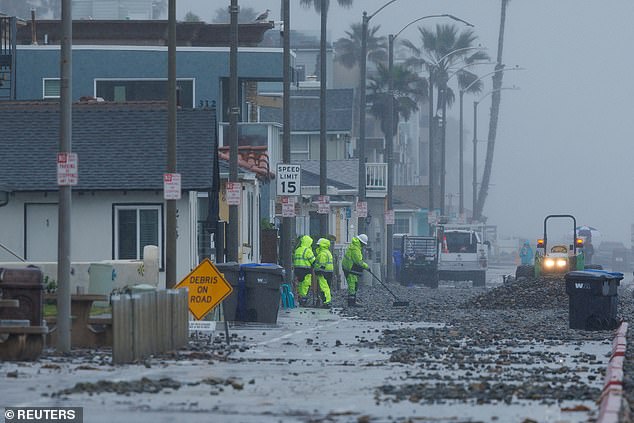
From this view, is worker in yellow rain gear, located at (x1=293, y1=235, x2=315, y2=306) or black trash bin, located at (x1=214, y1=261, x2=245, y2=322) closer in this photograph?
black trash bin, located at (x1=214, y1=261, x2=245, y2=322)

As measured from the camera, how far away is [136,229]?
35.5 meters

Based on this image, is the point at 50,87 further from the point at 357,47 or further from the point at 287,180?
the point at 357,47

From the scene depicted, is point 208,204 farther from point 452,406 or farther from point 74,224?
point 452,406

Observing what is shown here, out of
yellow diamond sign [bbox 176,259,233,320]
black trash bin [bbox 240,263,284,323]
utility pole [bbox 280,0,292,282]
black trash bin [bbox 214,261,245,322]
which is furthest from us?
utility pole [bbox 280,0,292,282]

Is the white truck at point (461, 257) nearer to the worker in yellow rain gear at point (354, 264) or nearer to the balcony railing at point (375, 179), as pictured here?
the balcony railing at point (375, 179)

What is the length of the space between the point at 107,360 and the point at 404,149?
111 meters

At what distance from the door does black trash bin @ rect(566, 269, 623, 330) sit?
467 inches

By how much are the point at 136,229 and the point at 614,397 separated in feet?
70.3

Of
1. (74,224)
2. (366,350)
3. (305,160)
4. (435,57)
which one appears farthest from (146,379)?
(435,57)

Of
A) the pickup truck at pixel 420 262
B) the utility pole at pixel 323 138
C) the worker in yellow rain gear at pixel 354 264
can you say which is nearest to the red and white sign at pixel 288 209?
the worker in yellow rain gear at pixel 354 264

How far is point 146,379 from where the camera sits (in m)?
17.5

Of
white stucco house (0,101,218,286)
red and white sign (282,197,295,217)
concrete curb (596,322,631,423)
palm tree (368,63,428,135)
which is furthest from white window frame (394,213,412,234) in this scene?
concrete curb (596,322,631,423)

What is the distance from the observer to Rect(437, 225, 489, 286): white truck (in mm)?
69562

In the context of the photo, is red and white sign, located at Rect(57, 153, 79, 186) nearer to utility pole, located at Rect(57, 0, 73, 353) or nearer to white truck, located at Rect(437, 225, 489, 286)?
utility pole, located at Rect(57, 0, 73, 353)
